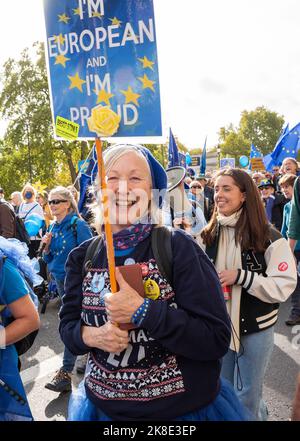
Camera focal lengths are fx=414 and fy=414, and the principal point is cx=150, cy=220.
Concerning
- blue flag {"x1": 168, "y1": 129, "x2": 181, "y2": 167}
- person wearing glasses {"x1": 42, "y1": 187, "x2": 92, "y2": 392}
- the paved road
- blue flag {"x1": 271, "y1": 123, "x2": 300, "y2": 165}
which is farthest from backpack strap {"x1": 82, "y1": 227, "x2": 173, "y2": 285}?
blue flag {"x1": 271, "y1": 123, "x2": 300, "y2": 165}

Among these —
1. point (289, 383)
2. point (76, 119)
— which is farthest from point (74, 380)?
point (76, 119)

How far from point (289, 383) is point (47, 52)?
3248 millimetres

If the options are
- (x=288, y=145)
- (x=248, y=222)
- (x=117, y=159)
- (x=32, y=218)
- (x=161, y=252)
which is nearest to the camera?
(x=161, y=252)

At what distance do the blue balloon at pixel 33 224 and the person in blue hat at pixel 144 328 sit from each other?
18.1ft

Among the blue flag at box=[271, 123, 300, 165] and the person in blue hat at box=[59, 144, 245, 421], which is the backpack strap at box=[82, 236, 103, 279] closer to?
the person in blue hat at box=[59, 144, 245, 421]

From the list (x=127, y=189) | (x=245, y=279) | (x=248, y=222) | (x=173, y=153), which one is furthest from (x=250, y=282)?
(x=173, y=153)

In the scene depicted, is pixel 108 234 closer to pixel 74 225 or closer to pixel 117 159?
pixel 117 159

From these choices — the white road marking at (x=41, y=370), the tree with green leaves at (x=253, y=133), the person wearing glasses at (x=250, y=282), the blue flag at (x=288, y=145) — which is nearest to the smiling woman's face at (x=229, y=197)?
the person wearing glasses at (x=250, y=282)

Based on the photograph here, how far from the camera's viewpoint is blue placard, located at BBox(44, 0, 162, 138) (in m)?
1.62

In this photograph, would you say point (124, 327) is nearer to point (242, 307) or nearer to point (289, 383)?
point (242, 307)

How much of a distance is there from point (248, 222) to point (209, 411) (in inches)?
53.0

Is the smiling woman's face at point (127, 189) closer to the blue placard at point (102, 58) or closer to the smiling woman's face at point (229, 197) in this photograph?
Answer: the blue placard at point (102, 58)

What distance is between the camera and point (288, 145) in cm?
1091

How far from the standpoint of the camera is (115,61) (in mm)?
1621
